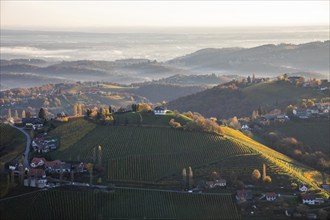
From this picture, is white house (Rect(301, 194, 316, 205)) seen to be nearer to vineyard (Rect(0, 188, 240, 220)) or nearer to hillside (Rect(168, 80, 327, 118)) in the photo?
vineyard (Rect(0, 188, 240, 220))

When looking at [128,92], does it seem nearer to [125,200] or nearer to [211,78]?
[211,78]

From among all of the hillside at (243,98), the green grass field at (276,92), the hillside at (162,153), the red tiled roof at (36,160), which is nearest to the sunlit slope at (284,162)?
the hillside at (162,153)

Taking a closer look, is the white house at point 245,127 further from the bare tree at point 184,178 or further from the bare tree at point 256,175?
the bare tree at point 184,178

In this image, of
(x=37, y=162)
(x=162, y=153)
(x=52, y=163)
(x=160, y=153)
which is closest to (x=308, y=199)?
(x=162, y=153)

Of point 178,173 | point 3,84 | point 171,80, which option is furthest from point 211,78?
point 178,173

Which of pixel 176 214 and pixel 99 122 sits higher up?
pixel 99 122

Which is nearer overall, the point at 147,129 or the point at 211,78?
the point at 147,129

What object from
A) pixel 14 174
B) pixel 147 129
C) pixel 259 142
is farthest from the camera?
pixel 259 142
